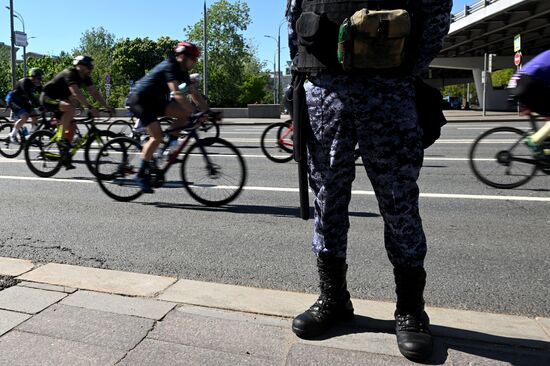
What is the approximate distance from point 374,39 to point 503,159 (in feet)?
17.2

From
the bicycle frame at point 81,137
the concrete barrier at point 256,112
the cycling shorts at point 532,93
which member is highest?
the concrete barrier at point 256,112

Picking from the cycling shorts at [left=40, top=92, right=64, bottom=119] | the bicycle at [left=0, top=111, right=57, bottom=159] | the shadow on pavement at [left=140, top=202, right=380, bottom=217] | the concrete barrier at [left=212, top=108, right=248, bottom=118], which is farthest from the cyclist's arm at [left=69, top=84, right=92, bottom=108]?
the concrete barrier at [left=212, top=108, right=248, bottom=118]

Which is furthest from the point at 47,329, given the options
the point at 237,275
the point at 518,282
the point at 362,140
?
the point at 518,282

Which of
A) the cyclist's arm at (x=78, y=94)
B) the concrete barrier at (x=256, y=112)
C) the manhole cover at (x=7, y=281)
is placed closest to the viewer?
the manhole cover at (x=7, y=281)

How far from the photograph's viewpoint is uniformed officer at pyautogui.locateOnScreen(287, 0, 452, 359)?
2.32m

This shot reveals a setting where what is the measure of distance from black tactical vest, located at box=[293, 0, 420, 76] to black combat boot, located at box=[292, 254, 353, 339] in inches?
38.0

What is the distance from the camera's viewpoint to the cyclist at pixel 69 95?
8.26 metres

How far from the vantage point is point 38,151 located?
8617 millimetres

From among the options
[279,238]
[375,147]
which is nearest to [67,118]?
[279,238]

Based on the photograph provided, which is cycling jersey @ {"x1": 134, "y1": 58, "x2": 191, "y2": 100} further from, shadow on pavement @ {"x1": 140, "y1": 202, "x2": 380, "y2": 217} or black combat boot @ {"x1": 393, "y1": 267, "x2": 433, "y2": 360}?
black combat boot @ {"x1": 393, "y1": 267, "x2": 433, "y2": 360}

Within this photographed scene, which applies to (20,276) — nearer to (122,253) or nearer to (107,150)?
(122,253)

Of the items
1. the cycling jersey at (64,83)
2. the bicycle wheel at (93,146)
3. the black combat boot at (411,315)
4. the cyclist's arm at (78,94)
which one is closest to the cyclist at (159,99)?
the bicycle wheel at (93,146)

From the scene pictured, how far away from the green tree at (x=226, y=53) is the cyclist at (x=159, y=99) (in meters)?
51.4

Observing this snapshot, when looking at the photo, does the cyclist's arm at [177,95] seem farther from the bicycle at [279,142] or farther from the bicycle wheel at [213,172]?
the bicycle at [279,142]
